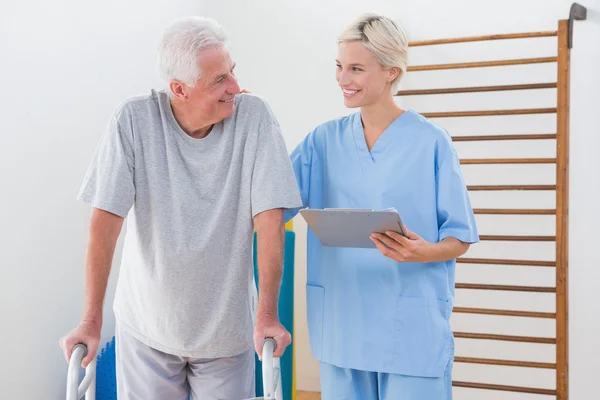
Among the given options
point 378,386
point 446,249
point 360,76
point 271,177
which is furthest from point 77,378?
point 360,76

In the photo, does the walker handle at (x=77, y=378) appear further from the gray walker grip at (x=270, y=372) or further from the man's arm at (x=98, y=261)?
the gray walker grip at (x=270, y=372)

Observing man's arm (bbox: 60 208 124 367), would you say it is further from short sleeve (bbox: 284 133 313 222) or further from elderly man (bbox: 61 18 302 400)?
short sleeve (bbox: 284 133 313 222)

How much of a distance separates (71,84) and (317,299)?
1388 mm

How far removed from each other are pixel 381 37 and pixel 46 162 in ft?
4.42

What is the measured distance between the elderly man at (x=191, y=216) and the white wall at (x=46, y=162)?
2.92 ft

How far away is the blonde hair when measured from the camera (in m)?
1.84

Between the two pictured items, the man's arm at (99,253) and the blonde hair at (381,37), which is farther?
the blonde hair at (381,37)

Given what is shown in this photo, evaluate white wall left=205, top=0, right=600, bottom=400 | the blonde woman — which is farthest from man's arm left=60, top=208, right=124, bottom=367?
white wall left=205, top=0, right=600, bottom=400

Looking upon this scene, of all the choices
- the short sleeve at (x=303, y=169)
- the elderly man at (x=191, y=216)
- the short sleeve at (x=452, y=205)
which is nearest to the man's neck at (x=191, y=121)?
the elderly man at (x=191, y=216)

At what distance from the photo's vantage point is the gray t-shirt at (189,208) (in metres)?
1.56

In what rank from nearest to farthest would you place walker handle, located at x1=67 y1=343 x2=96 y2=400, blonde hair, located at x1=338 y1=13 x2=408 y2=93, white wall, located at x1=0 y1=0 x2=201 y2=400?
walker handle, located at x1=67 y1=343 x2=96 y2=400 < blonde hair, located at x1=338 y1=13 x2=408 y2=93 < white wall, located at x1=0 y1=0 x2=201 y2=400

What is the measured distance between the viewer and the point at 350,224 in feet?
5.48

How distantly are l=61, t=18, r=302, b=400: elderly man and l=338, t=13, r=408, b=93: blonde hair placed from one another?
400 mm

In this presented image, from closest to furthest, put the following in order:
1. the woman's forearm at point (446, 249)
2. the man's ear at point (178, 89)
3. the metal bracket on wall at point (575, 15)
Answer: the man's ear at point (178, 89), the woman's forearm at point (446, 249), the metal bracket on wall at point (575, 15)
